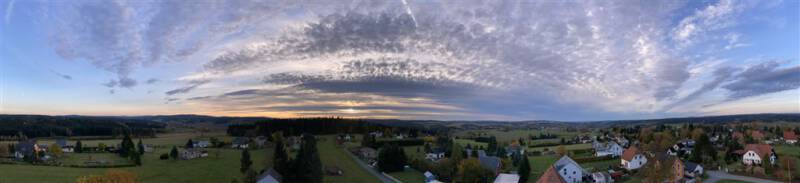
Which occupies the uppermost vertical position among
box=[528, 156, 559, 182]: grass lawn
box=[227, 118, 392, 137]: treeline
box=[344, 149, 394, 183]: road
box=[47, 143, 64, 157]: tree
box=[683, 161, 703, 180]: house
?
box=[227, 118, 392, 137]: treeline

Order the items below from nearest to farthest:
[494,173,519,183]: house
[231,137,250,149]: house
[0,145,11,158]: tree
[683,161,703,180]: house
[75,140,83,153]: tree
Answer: [494,173,519,183]: house
[683,161,703,180]: house
[0,145,11,158]: tree
[75,140,83,153]: tree
[231,137,250,149]: house

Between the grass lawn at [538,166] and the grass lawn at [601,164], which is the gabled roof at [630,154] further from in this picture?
the grass lawn at [538,166]

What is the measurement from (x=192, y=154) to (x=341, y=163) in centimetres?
1776

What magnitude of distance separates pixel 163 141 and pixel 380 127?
40.5m

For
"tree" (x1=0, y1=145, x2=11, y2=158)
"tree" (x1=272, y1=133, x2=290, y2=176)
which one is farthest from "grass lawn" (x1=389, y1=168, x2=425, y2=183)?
"tree" (x1=0, y1=145, x2=11, y2=158)

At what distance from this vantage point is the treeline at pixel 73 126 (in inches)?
2440

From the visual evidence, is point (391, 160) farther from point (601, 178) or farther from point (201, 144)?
point (201, 144)

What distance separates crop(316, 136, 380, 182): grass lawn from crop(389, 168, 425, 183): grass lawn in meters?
2.73

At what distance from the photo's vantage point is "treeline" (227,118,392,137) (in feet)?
218

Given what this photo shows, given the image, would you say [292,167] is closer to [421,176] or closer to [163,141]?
[421,176]

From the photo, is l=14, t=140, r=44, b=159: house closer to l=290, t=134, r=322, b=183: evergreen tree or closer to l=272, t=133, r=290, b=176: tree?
l=272, t=133, r=290, b=176: tree

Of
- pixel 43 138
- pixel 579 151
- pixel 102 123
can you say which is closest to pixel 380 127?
pixel 579 151

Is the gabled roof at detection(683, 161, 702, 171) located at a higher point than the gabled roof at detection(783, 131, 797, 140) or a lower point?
lower

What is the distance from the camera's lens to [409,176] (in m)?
45.8
